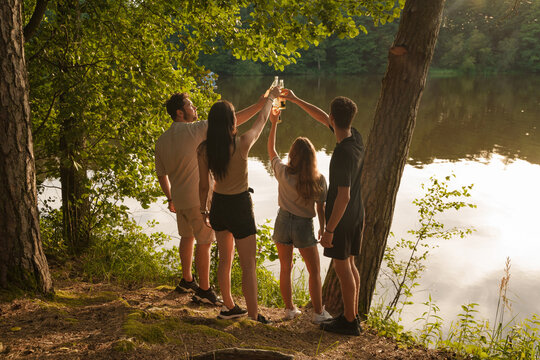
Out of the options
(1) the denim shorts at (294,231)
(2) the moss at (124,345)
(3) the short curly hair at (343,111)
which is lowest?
(2) the moss at (124,345)

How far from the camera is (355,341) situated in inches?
147

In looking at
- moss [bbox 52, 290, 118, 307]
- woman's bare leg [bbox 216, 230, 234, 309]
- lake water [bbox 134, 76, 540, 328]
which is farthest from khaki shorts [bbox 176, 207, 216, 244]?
lake water [bbox 134, 76, 540, 328]

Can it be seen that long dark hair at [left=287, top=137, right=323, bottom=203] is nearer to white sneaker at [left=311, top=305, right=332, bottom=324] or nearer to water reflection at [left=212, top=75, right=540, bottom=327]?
white sneaker at [left=311, top=305, right=332, bottom=324]

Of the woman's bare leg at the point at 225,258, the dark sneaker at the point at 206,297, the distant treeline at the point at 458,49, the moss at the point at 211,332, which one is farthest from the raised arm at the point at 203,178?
the distant treeline at the point at 458,49

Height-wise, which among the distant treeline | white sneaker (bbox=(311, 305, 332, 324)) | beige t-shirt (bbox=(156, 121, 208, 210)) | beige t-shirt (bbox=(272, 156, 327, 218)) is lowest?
white sneaker (bbox=(311, 305, 332, 324))

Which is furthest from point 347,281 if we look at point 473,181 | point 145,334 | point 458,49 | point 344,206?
point 458,49

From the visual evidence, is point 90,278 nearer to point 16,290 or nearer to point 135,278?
point 135,278

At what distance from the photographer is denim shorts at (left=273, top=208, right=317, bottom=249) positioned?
12.1ft

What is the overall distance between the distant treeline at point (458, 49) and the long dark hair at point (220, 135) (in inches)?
1752

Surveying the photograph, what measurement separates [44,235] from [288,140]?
12.5 m

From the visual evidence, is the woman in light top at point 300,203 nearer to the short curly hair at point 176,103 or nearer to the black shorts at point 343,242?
the black shorts at point 343,242

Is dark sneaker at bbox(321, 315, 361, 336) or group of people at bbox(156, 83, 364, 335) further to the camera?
dark sneaker at bbox(321, 315, 361, 336)

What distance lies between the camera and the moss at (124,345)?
8.22ft

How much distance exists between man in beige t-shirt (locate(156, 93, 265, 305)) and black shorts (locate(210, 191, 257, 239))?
548 millimetres
